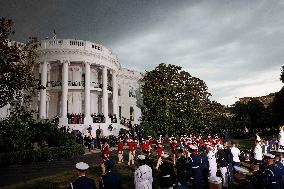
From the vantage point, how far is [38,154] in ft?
77.4

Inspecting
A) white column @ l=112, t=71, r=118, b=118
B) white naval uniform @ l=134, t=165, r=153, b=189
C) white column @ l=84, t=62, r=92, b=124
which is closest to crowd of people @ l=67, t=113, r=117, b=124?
white column @ l=84, t=62, r=92, b=124

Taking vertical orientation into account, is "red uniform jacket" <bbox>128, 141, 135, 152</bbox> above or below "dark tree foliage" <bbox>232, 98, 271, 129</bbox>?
below

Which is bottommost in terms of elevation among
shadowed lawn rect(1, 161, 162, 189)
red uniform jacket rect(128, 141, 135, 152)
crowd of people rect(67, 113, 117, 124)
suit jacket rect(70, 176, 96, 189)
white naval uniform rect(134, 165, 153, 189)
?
shadowed lawn rect(1, 161, 162, 189)

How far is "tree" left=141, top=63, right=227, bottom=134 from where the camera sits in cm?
4288

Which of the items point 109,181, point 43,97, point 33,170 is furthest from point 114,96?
point 109,181

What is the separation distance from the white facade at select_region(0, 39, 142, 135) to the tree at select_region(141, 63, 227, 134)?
5.25m

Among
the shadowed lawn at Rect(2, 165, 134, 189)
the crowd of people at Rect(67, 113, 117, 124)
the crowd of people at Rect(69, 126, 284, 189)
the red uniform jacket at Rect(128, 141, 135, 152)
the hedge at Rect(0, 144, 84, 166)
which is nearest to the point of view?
the crowd of people at Rect(69, 126, 284, 189)

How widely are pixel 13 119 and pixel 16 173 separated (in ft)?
28.7

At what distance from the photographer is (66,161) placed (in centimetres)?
2380

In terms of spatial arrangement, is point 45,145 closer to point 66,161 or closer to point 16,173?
point 66,161

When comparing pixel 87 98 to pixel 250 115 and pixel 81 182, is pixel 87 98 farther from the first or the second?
pixel 250 115

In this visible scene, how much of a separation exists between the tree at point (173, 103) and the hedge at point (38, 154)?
595 inches

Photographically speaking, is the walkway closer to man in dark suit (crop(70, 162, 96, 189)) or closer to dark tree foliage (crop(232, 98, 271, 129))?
man in dark suit (crop(70, 162, 96, 189))

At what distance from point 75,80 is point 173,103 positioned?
44.0 ft
